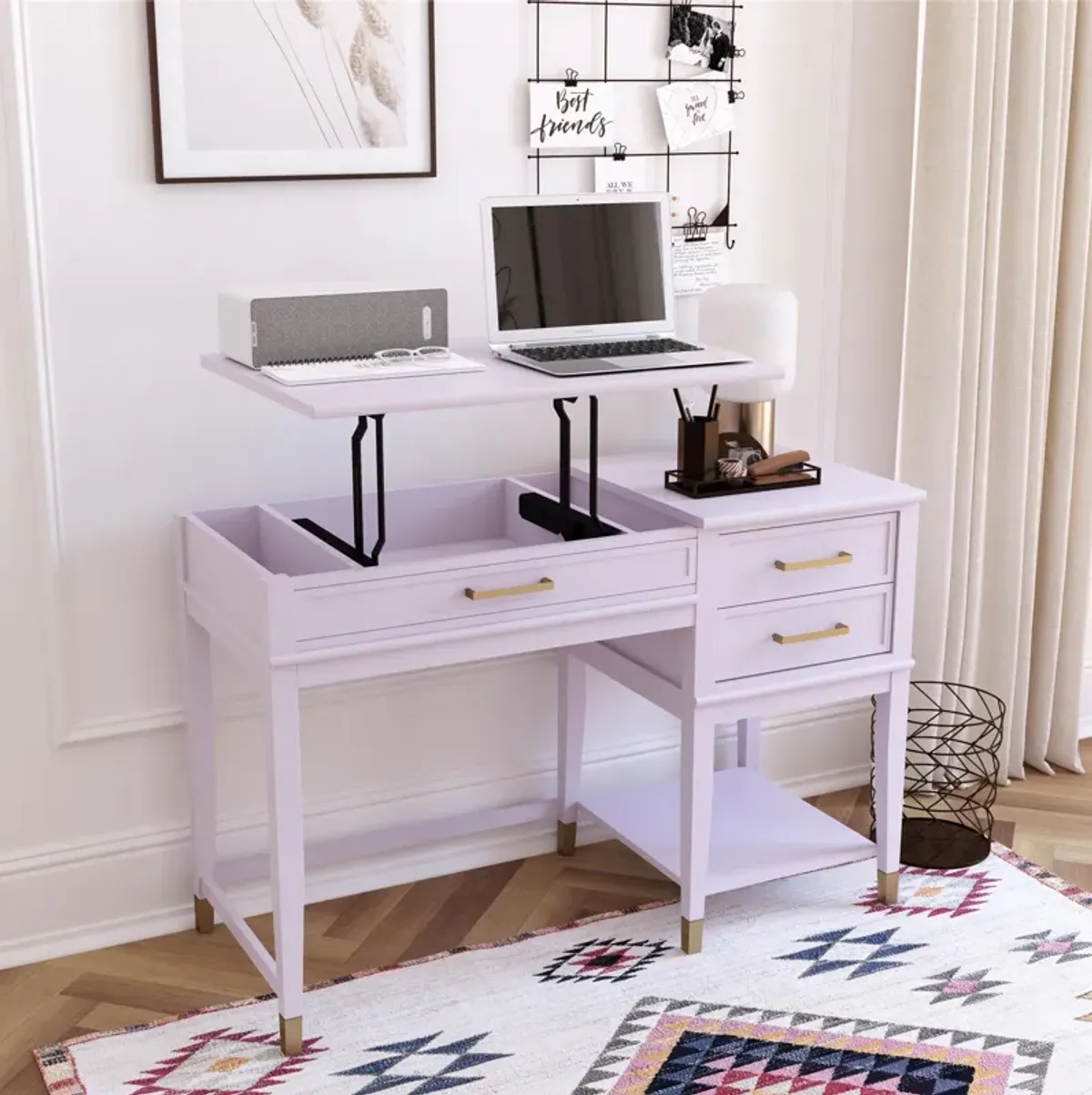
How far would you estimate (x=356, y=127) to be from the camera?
264 cm

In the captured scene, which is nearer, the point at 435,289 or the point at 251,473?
the point at 435,289

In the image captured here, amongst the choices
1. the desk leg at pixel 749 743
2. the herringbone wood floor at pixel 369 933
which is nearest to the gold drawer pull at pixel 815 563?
the desk leg at pixel 749 743

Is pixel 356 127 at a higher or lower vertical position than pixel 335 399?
higher

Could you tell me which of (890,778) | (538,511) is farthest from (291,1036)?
(890,778)

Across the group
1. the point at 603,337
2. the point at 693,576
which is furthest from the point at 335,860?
the point at 603,337

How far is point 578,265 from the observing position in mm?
2547

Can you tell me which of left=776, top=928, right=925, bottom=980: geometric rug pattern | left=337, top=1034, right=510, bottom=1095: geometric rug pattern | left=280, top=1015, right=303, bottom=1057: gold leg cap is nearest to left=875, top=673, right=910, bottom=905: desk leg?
left=776, top=928, right=925, bottom=980: geometric rug pattern

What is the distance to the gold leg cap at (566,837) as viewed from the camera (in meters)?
3.04

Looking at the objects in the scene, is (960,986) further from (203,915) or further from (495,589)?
(203,915)

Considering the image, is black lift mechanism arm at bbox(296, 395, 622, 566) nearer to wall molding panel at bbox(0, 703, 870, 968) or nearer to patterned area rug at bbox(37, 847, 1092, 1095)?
wall molding panel at bbox(0, 703, 870, 968)

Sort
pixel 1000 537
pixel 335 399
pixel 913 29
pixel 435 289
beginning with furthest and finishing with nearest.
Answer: pixel 1000 537, pixel 913 29, pixel 435 289, pixel 335 399

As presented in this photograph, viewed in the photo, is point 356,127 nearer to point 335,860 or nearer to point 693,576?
point 693,576

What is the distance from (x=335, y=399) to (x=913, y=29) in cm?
158

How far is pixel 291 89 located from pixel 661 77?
0.71 meters
